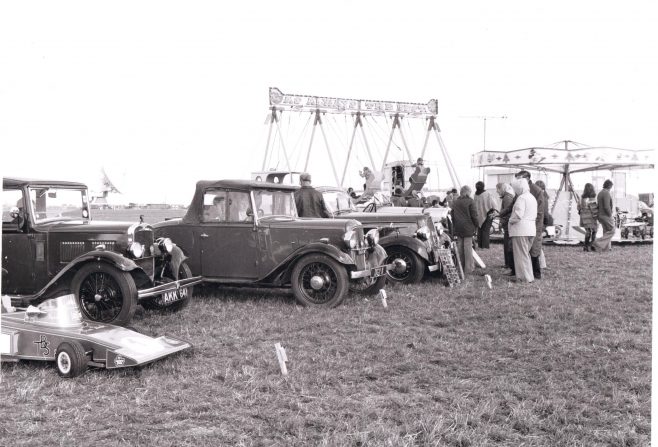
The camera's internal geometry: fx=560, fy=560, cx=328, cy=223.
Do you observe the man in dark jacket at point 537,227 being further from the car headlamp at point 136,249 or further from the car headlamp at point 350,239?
the car headlamp at point 136,249

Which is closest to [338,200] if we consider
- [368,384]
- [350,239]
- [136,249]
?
[350,239]

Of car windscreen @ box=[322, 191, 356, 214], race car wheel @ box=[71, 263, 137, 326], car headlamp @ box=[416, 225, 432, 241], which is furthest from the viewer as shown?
car windscreen @ box=[322, 191, 356, 214]

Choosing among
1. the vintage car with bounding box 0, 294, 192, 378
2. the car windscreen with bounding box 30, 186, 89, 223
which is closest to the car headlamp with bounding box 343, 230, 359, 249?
the vintage car with bounding box 0, 294, 192, 378

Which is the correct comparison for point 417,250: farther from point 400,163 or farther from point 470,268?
point 400,163

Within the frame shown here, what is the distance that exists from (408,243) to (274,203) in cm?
245

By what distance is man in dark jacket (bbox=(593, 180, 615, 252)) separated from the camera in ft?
42.4

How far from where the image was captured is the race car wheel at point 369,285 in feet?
26.6

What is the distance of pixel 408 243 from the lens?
9.14m

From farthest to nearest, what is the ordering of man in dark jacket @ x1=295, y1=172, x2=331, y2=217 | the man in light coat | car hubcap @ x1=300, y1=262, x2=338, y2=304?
man in dark jacket @ x1=295, y1=172, x2=331, y2=217 → the man in light coat → car hubcap @ x1=300, y1=262, x2=338, y2=304

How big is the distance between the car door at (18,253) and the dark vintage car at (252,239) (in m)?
1.78

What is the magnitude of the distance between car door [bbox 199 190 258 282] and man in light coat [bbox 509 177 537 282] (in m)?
4.15

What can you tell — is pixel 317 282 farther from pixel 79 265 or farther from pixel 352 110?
pixel 352 110

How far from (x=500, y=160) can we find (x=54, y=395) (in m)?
13.7

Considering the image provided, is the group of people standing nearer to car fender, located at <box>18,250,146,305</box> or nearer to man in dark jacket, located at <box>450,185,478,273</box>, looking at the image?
man in dark jacket, located at <box>450,185,478,273</box>
